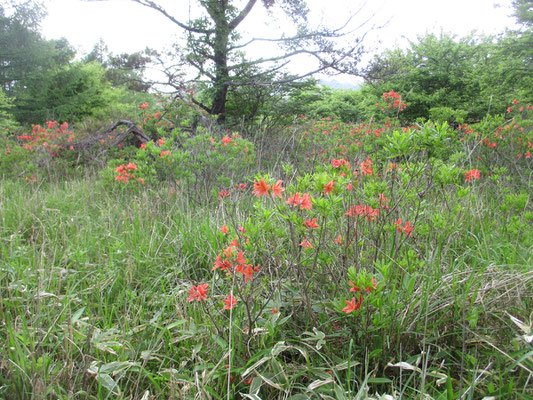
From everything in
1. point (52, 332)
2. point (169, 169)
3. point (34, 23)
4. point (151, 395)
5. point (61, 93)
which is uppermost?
point (34, 23)

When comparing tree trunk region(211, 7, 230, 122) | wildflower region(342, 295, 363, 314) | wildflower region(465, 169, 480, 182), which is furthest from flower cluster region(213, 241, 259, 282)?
tree trunk region(211, 7, 230, 122)

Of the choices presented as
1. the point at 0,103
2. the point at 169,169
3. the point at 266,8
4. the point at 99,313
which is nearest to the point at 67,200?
the point at 169,169

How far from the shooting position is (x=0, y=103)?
9539mm

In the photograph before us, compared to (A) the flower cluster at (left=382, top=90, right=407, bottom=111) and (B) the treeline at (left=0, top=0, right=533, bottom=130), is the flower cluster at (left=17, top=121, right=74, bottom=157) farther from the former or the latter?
(A) the flower cluster at (left=382, top=90, right=407, bottom=111)

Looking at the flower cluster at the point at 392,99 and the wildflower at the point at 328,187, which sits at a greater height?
the flower cluster at the point at 392,99

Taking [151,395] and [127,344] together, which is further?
[127,344]

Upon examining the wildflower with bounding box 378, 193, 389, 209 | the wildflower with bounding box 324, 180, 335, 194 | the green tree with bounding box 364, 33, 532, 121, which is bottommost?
the wildflower with bounding box 378, 193, 389, 209

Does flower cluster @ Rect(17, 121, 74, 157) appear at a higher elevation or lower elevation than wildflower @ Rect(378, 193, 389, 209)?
higher

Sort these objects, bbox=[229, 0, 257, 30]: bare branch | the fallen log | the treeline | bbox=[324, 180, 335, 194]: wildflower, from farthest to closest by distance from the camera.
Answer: bbox=[229, 0, 257, 30]: bare branch, the treeline, the fallen log, bbox=[324, 180, 335, 194]: wildflower

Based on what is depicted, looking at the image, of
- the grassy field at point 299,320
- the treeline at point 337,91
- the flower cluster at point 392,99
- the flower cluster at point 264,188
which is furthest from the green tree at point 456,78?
the flower cluster at point 264,188

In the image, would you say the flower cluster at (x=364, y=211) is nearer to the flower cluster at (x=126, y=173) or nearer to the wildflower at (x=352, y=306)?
the wildflower at (x=352, y=306)

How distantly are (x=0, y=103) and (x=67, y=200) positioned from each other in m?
8.44

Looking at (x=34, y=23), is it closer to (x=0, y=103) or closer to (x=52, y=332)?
(x=0, y=103)

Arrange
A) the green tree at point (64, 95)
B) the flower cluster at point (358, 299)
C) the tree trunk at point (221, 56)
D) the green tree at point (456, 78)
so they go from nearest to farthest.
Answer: the flower cluster at point (358, 299)
the tree trunk at point (221, 56)
the green tree at point (456, 78)
the green tree at point (64, 95)
